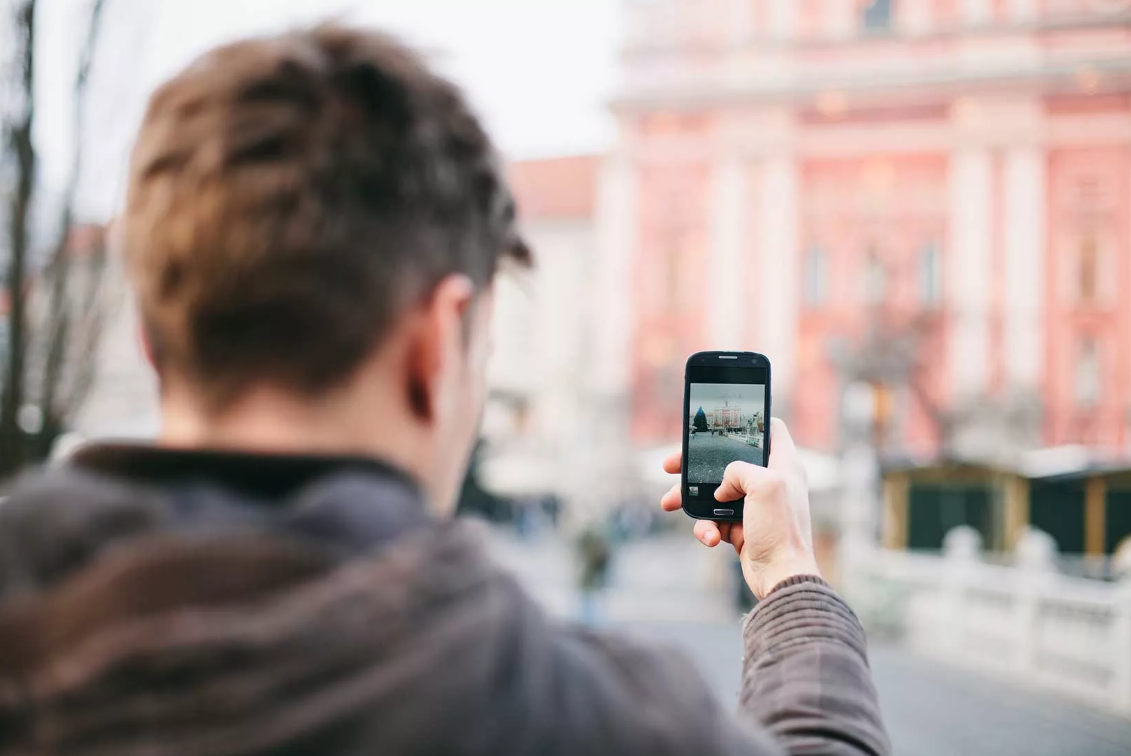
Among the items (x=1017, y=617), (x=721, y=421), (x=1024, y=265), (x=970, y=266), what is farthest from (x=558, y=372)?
(x=721, y=421)

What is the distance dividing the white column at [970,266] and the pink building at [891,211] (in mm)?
61

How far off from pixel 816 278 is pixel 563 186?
1558 cm

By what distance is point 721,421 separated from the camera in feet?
5.08

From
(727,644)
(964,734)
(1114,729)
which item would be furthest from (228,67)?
(727,644)

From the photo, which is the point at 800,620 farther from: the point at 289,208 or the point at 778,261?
the point at 778,261

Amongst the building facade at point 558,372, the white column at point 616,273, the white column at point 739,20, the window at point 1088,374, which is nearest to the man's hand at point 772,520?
the building facade at point 558,372

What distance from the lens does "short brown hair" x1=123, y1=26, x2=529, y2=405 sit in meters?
0.75

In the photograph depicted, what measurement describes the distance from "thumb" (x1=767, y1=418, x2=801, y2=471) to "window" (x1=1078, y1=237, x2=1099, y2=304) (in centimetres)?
3445

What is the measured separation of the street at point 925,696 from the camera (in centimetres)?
806

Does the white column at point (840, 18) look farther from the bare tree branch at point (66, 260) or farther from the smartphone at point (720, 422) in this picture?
the smartphone at point (720, 422)

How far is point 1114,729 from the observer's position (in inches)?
343

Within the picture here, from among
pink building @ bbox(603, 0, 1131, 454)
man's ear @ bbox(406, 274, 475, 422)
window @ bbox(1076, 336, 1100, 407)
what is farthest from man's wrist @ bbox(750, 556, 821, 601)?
window @ bbox(1076, 336, 1100, 407)

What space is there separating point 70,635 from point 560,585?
65.0 ft

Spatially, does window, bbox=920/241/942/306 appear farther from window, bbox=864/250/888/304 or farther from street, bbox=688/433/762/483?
street, bbox=688/433/762/483
